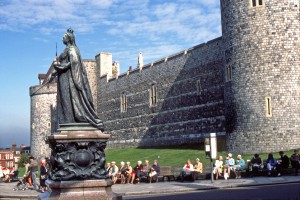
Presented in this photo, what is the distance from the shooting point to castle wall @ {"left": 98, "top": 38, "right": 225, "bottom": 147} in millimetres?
33219

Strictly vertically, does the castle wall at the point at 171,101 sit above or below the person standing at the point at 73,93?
above

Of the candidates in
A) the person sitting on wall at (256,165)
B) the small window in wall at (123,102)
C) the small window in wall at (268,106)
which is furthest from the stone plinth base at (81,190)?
the small window in wall at (123,102)

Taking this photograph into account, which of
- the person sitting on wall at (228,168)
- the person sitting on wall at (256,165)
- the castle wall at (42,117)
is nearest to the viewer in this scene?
the person sitting on wall at (228,168)

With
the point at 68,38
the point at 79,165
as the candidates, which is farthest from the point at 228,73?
the point at 79,165

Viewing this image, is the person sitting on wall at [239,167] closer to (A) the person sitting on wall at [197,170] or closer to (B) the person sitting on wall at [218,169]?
(B) the person sitting on wall at [218,169]

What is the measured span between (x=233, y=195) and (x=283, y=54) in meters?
14.7

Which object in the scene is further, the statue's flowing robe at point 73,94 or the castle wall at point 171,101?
the castle wall at point 171,101

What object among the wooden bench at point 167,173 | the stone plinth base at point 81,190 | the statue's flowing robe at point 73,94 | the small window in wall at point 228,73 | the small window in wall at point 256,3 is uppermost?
the small window in wall at point 256,3

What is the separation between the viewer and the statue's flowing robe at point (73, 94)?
9.64 m

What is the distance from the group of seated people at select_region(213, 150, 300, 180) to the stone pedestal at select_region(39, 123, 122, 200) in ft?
32.2

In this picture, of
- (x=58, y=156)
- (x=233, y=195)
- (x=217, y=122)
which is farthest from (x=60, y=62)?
(x=217, y=122)

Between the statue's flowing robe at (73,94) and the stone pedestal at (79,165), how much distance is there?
19 centimetres

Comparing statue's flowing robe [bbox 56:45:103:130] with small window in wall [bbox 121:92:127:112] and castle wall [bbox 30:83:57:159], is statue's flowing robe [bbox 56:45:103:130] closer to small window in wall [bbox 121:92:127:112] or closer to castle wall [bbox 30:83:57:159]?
small window in wall [bbox 121:92:127:112]

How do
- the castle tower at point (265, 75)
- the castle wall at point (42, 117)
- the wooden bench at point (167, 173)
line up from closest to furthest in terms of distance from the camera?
the wooden bench at point (167, 173), the castle tower at point (265, 75), the castle wall at point (42, 117)
